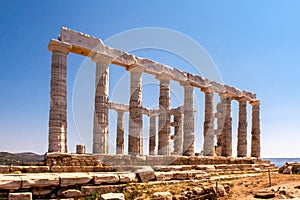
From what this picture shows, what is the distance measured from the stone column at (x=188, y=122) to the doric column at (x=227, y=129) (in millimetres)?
5865

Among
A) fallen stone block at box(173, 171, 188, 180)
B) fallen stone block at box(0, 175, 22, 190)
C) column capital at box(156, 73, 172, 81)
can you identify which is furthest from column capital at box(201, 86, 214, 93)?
fallen stone block at box(0, 175, 22, 190)

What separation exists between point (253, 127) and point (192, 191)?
25.2 meters

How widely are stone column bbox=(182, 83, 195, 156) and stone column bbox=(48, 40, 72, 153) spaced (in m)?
11.6

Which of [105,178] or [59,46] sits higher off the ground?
[59,46]

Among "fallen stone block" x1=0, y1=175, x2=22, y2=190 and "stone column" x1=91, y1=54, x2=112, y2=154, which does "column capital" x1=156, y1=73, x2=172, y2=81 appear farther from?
"fallen stone block" x1=0, y1=175, x2=22, y2=190

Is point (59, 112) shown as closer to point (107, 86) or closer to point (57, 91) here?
point (57, 91)

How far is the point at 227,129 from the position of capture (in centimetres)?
3111

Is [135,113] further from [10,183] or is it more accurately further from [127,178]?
[10,183]

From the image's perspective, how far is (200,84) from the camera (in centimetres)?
2766

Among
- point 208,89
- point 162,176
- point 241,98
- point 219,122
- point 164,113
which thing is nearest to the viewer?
point 162,176

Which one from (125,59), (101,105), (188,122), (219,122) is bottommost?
(219,122)

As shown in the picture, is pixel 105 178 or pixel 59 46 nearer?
pixel 105 178

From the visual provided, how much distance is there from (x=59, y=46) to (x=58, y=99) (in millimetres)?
3209

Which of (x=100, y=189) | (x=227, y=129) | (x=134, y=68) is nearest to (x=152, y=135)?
(x=227, y=129)
